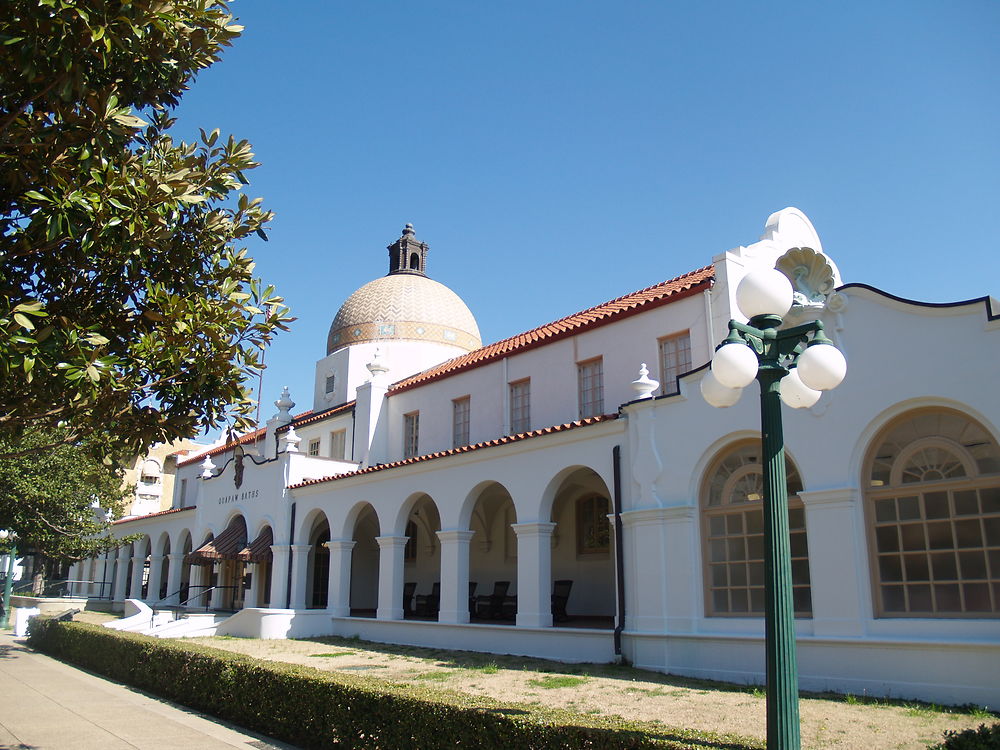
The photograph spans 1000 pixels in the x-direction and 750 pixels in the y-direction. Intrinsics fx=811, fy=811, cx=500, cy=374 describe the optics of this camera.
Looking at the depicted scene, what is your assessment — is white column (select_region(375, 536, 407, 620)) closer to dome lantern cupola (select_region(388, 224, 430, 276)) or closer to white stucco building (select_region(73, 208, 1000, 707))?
white stucco building (select_region(73, 208, 1000, 707))

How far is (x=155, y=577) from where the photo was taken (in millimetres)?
35500

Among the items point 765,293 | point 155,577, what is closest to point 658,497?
point 765,293

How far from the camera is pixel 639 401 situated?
1479 cm

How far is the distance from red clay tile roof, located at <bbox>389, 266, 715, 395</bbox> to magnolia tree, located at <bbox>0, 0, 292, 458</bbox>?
1070 cm

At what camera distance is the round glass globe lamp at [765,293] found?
21.2 feet

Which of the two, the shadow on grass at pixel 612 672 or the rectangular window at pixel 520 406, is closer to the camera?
the shadow on grass at pixel 612 672

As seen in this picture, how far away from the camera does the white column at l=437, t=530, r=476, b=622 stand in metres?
18.6

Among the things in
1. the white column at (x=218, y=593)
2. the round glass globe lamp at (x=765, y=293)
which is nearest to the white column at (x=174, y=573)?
the white column at (x=218, y=593)

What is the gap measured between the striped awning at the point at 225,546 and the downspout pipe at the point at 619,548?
52.1 feet

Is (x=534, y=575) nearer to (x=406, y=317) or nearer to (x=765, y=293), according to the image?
(x=765, y=293)

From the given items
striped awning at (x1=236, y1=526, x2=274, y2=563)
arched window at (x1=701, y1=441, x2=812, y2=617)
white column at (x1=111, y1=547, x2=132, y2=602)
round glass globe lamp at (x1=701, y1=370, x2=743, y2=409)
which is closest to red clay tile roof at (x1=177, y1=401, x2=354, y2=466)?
striped awning at (x1=236, y1=526, x2=274, y2=563)

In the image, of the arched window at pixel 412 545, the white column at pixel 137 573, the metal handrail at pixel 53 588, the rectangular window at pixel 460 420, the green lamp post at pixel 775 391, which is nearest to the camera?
the green lamp post at pixel 775 391

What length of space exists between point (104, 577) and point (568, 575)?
1261 inches

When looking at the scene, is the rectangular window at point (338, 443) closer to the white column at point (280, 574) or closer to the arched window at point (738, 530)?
the white column at point (280, 574)
